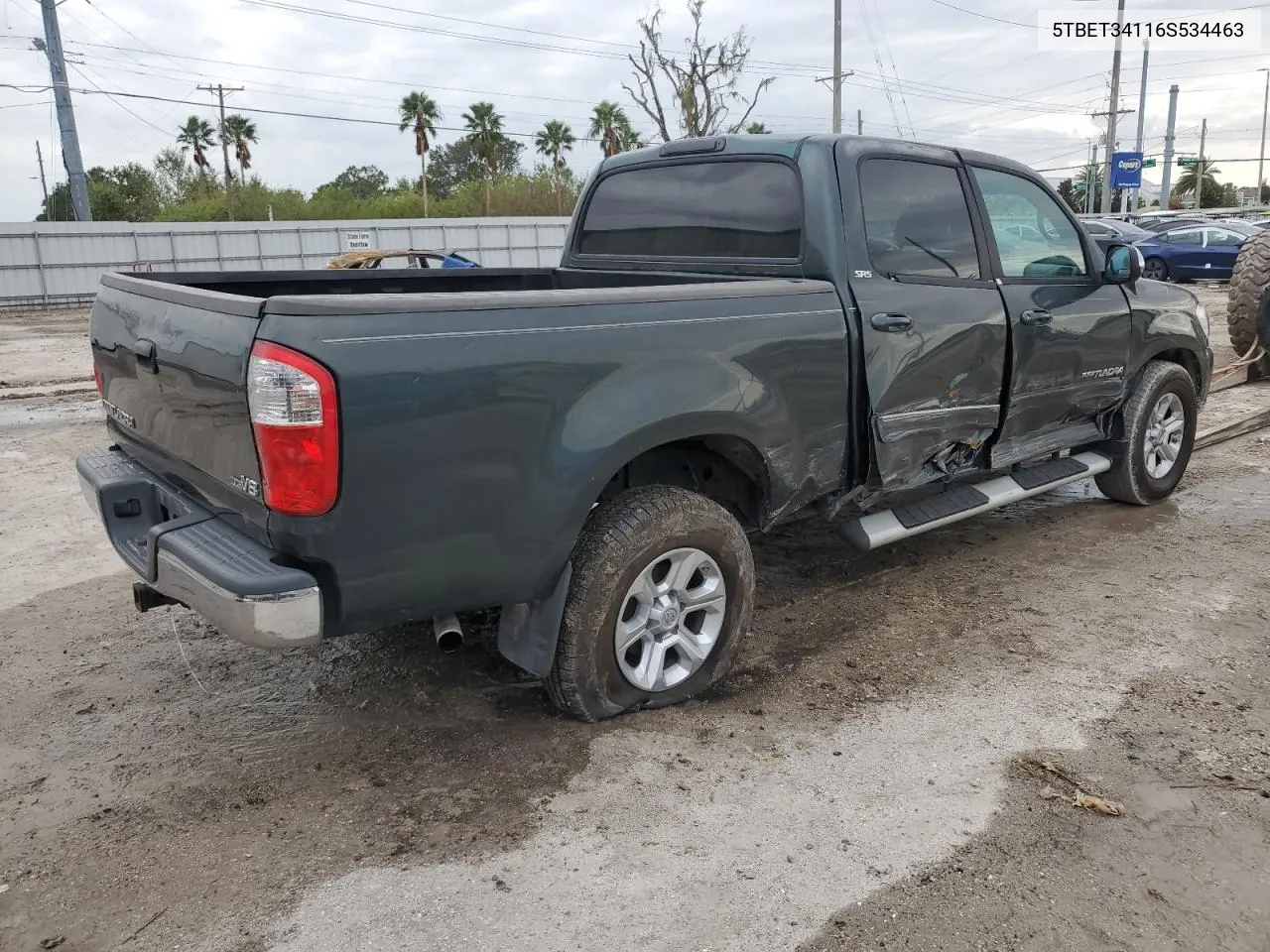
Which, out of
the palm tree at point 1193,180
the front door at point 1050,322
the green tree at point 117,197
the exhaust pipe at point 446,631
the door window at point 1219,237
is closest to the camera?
the exhaust pipe at point 446,631

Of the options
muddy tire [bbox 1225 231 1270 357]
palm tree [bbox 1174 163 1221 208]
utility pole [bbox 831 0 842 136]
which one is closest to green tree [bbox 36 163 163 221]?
utility pole [bbox 831 0 842 136]

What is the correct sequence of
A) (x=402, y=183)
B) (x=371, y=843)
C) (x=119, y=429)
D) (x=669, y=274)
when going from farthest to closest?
(x=402, y=183) → (x=669, y=274) → (x=119, y=429) → (x=371, y=843)

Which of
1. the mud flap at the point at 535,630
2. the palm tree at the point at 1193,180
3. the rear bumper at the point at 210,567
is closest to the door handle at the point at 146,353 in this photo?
the rear bumper at the point at 210,567

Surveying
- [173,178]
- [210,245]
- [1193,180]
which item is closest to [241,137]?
[173,178]

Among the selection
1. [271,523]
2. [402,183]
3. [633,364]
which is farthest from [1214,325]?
[402,183]

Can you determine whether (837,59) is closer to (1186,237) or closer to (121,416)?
(1186,237)

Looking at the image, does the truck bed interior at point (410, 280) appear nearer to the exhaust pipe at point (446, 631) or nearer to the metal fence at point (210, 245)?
the exhaust pipe at point (446, 631)

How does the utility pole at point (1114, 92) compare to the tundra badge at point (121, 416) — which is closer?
the tundra badge at point (121, 416)

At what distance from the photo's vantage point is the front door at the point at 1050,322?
4707 millimetres

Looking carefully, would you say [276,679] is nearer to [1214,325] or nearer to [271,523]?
[271,523]

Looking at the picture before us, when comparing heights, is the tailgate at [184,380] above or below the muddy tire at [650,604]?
above

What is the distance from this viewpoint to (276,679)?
13.1 feet

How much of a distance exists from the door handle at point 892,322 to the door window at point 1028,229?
0.94 metres

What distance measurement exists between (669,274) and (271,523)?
2.35 meters
